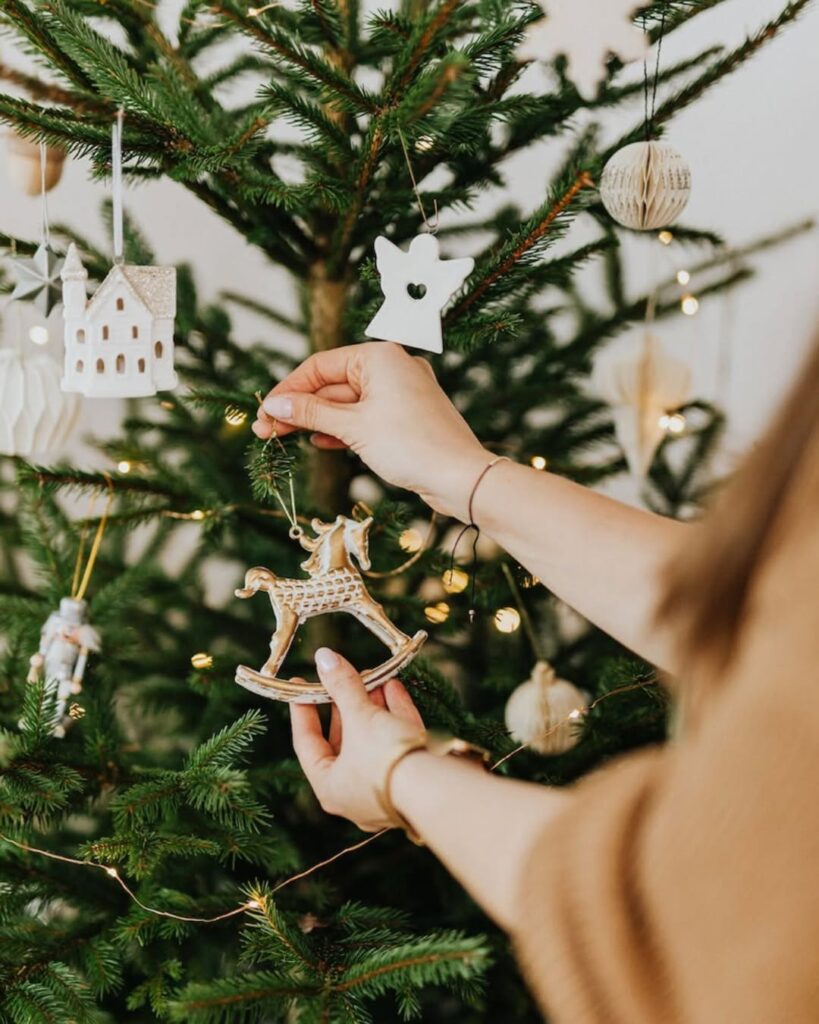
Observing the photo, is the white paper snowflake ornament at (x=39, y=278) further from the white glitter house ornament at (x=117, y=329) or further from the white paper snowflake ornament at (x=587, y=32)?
the white paper snowflake ornament at (x=587, y=32)

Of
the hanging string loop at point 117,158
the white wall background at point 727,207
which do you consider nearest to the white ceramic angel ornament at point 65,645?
the hanging string loop at point 117,158

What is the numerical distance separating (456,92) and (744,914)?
515mm

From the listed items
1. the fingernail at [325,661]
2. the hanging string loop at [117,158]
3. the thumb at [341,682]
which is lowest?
the thumb at [341,682]

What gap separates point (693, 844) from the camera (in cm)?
43

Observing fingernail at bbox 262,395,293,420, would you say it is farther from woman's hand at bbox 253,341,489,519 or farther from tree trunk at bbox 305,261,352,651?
tree trunk at bbox 305,261,352,651

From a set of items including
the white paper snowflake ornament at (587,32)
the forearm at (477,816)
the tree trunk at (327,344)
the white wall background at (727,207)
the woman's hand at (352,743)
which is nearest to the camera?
the forearm at (477,816)

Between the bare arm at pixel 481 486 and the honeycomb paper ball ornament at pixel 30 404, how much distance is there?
23 cm

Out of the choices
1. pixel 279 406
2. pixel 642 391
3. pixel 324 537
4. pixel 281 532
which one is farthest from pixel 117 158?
pixel 642 391

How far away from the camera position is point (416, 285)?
2.55ft

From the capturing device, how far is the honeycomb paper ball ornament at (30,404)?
34.4 inches

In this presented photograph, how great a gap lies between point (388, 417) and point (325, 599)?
16cm

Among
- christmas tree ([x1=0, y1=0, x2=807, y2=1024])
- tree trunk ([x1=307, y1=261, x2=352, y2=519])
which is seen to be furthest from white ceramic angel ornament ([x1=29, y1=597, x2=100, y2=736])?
tree trunk ([x1=307, y1=261, x2=352, y2=519])

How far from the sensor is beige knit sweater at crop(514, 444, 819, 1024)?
424 mm

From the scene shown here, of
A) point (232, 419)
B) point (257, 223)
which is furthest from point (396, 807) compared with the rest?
point (257, 223)
